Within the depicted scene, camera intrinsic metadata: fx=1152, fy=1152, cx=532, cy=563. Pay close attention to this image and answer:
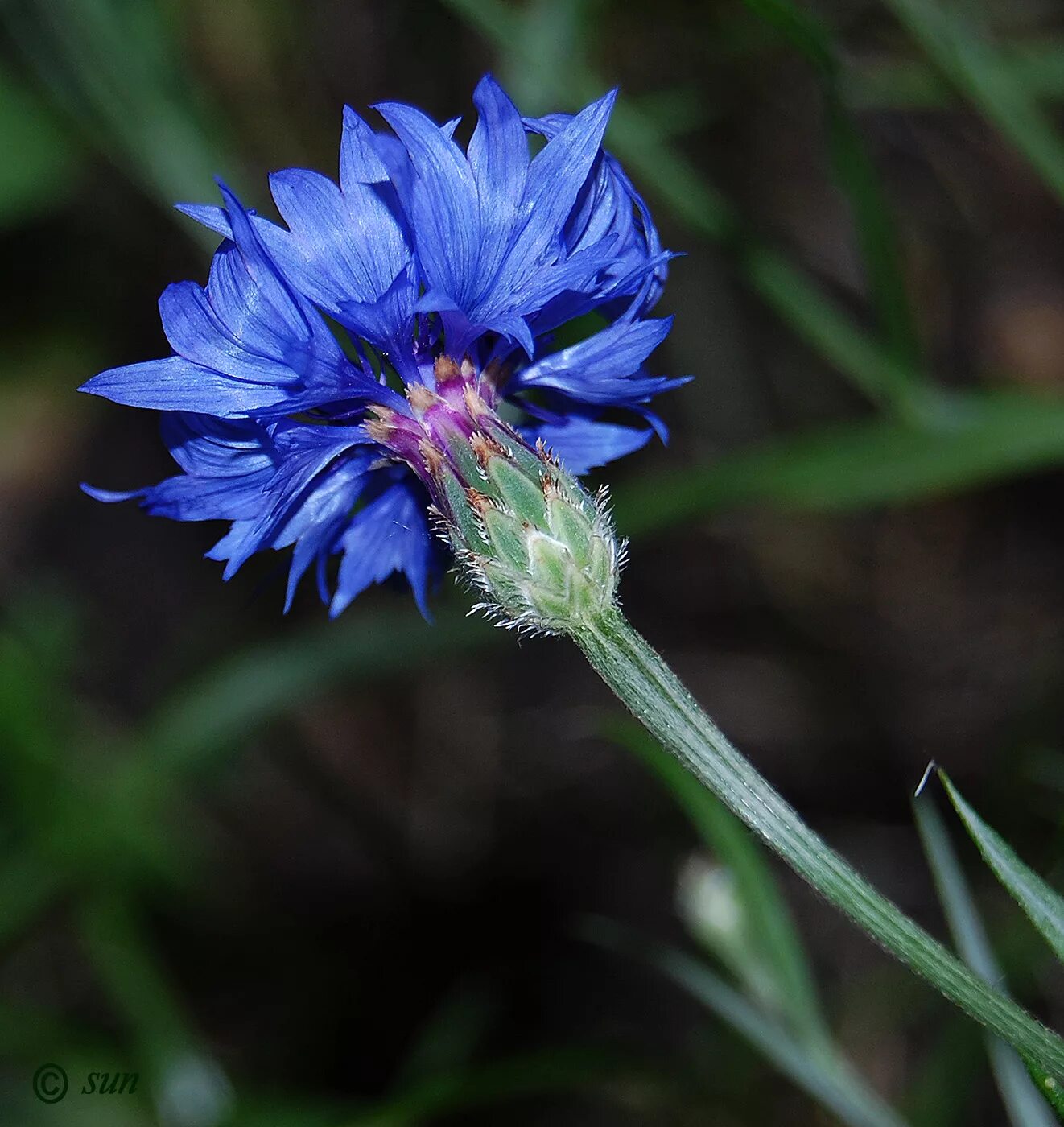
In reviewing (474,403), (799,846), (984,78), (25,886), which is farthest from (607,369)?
(25,886)

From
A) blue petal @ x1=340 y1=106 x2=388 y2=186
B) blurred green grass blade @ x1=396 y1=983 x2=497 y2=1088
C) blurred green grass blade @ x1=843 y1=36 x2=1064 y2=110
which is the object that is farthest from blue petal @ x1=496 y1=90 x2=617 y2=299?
blurred green grass blade @ x1=396 y1=983 x2=497 y2=1088

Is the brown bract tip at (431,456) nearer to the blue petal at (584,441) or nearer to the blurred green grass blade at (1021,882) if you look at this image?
the blue petal at (584,441)

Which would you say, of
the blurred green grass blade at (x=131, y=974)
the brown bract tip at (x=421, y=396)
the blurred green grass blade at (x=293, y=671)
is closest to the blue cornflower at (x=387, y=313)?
the brown bract tip at (x=421, y=396)

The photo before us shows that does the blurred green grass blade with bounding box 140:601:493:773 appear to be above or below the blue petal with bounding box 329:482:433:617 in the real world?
below

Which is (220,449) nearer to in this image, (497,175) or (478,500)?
(478,500)

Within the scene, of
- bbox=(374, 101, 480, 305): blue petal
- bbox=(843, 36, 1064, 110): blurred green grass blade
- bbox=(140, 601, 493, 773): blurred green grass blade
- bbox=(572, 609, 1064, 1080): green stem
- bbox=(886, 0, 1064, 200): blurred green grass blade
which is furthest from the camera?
bbox=(140, 601, 493, 773): blurred green grass blade

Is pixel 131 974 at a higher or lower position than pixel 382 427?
lower

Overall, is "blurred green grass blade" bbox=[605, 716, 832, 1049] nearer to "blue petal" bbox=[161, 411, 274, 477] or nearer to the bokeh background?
the bokeh background
